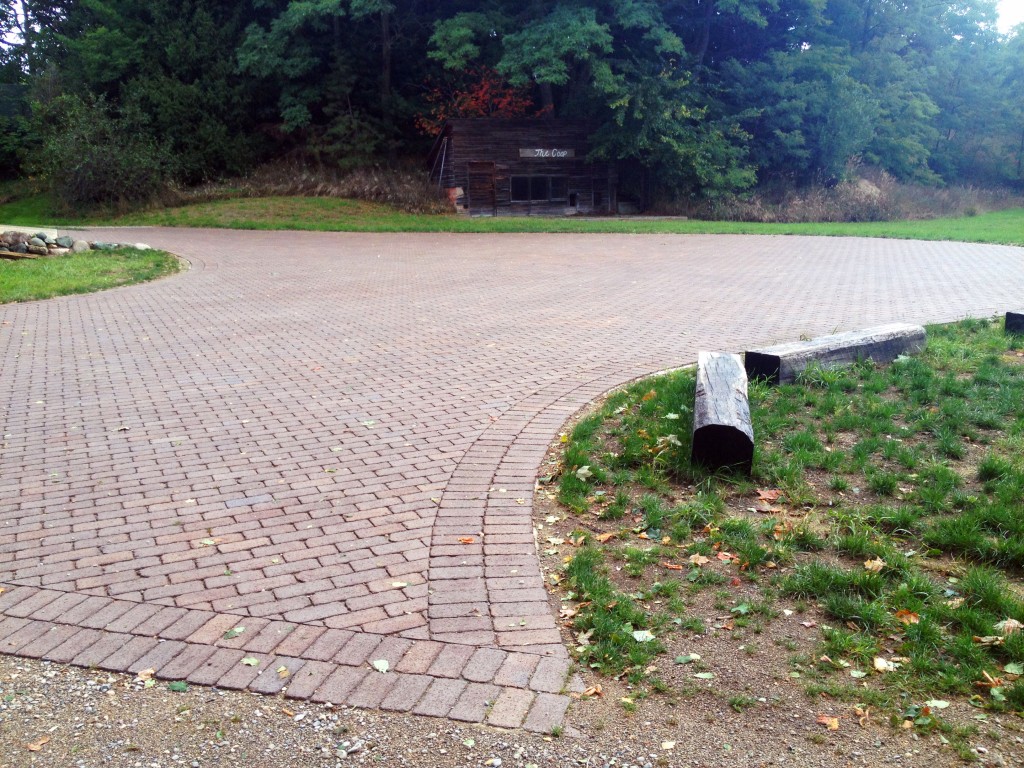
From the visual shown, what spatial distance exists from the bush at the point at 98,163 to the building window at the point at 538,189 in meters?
14.1

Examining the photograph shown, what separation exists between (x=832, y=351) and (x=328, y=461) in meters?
4.53

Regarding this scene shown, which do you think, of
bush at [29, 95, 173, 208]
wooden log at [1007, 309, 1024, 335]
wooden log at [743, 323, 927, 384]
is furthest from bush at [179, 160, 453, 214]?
wooden log at [743, 323, 927, 384]

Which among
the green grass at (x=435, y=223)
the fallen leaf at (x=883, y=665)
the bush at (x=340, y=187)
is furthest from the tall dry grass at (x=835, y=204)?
the fallen leaf at (x=883, y=665)

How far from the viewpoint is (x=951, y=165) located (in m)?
47.1

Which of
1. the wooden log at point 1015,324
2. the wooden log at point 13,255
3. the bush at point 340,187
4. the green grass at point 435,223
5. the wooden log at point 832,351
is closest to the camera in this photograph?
the wooden log at point 832,351

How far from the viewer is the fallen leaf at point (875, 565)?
416 cm

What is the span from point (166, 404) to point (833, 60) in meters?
35.5

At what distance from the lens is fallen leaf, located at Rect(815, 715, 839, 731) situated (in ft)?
10.3

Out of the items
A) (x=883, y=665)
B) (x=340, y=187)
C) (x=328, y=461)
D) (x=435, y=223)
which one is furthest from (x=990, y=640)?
(x=340, y=187)

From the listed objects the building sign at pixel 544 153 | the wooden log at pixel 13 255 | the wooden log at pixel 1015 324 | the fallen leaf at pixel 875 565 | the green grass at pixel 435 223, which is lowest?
the fallen leaf at pixel 875 565

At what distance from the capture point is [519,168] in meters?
34.6

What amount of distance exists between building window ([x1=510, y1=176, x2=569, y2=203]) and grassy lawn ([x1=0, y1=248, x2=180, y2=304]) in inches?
703

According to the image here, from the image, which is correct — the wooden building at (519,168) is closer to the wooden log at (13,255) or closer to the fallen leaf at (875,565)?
the wooden log at (13,255)

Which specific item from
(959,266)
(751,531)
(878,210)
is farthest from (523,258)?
(878,210)
